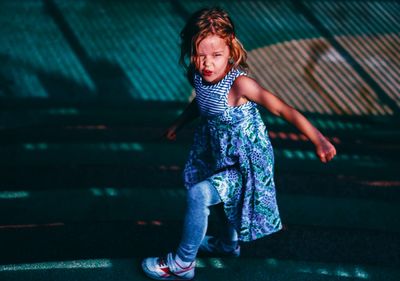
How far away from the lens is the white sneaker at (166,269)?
9.03 feet

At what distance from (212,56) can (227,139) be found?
49cm

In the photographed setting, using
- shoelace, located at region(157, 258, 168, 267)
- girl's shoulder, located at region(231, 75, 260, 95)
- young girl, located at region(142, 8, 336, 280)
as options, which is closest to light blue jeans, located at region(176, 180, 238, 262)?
young girl, located at region(142, 8, 336, 280)

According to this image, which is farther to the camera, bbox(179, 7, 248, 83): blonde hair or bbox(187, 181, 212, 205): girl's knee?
bbox(187, 181, 212, 205): girl's knee

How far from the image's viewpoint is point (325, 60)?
5055 mm

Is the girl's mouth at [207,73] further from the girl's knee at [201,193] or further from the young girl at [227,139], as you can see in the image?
the girl's knee at [201,193]

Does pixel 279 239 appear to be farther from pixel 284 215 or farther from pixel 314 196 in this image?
pixel 314 196

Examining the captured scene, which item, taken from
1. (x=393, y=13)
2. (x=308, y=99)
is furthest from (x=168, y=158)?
(x=393, y=13)

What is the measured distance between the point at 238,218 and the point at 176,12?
3.96 m

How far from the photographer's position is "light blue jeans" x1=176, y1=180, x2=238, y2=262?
94.4 inches

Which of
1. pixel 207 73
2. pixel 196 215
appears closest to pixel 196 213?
pixel 196 215

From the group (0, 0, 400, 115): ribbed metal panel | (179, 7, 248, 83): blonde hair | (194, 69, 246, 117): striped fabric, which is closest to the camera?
(179, 7, 248, 83): blonde hair

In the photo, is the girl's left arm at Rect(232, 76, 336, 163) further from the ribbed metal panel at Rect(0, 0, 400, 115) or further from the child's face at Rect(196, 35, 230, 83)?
the ribbed metal panel at Rect(0, 0, 400, 115)

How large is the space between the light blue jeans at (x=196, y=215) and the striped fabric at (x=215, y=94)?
0.42 m

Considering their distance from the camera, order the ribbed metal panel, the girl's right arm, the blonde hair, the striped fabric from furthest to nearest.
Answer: the ribbed metal panel → the girl's right arm → the striped fabric → the blonde hair
